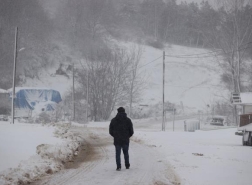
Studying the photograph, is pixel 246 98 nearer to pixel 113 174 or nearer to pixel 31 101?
pixel 113 174

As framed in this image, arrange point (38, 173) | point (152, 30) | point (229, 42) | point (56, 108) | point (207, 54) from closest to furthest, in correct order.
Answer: point (38, 173), point (229, 42), point (56, 108), point (207, 54), point (152, 30)

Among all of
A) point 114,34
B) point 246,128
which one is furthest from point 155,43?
point 246,128

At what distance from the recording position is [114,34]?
3364 inches

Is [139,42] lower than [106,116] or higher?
higher

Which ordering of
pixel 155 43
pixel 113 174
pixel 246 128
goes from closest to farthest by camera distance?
1. pixel 113 174
2. pixel 246 128
3. pixel 155 43

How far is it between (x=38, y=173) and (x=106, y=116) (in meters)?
35.4

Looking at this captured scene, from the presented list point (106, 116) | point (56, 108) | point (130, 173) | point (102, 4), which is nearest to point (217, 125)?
point (106, 116)

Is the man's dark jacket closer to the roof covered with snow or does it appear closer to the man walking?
the man walking

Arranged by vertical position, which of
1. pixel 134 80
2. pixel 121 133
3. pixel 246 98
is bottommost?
pixel 121 133

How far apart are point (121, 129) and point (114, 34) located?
256 ft

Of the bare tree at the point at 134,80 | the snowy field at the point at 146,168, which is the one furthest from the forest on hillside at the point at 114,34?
the snowy field at the point at 146,168

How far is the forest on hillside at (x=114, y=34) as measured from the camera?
38.9m

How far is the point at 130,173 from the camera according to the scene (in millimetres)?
8750

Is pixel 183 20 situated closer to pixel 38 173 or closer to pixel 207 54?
pixel 207 54
